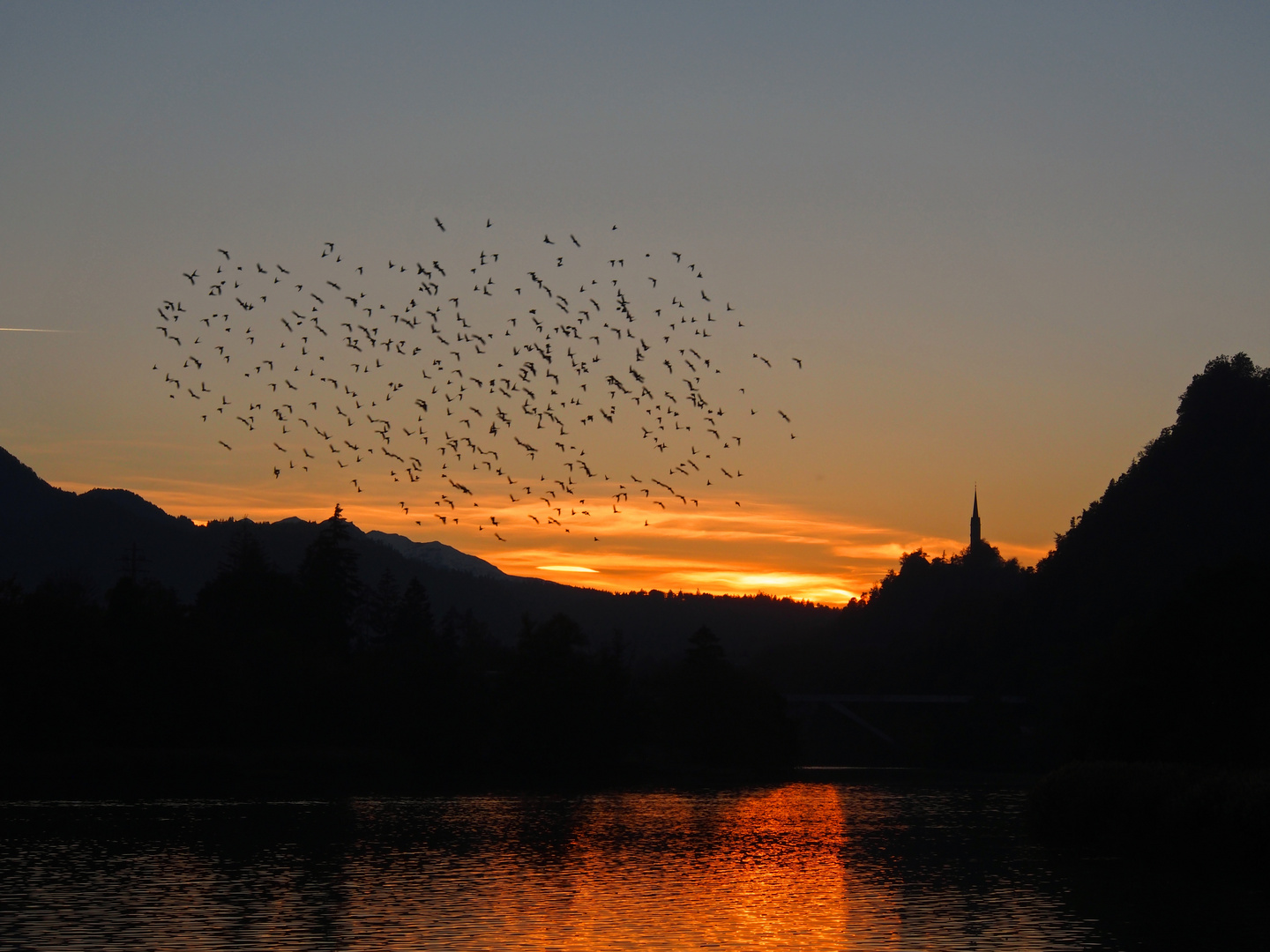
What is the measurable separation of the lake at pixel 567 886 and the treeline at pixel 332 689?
1465 inches

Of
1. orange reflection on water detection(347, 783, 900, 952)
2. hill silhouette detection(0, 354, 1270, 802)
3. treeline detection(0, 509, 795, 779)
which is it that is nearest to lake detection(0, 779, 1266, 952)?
orange reflection on water detection(347, 783, 900, 952)

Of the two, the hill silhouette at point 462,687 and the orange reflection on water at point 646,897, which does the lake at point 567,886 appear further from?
the hill silhouette at point 462,687

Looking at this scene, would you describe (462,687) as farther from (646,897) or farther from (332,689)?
(646,897)

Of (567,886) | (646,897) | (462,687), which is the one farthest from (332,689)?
(646,897)

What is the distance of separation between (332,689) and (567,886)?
324 ft

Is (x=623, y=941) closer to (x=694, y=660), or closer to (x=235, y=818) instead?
(x=235, y=818)

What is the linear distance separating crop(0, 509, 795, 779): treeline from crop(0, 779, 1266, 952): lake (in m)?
37.2

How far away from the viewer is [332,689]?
146625 millimetres

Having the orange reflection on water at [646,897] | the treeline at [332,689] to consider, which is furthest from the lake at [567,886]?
the treeline at [332,689]

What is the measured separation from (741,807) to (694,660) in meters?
71.4

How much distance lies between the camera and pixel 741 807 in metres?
98.7

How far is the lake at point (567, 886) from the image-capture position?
1615 inches

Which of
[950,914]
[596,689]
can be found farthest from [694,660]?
[950,914]

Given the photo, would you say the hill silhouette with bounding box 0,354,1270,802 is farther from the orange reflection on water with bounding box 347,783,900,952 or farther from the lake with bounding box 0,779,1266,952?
the orange reflection on water with bounding box 347,783,900,952
